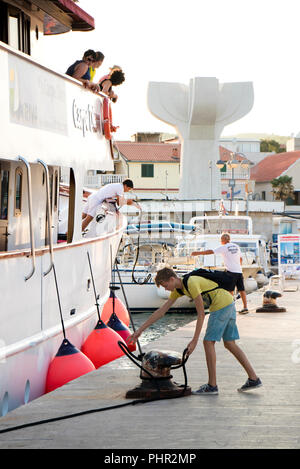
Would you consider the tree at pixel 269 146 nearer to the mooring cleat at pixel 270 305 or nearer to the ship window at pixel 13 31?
the mooring cleat at pixel 270 305

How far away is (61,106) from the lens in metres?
11.4

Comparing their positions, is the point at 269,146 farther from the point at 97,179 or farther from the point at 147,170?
the point at 97,179

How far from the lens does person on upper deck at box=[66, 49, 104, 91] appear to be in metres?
12.4

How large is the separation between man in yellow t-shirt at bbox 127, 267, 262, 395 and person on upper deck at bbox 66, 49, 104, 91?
522cm

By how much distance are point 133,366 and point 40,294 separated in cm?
165

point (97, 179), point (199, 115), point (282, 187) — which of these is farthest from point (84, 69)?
point (282, 187)

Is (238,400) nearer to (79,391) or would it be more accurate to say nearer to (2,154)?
(79,391)

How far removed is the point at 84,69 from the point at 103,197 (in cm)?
349

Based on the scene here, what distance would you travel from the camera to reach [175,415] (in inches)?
305

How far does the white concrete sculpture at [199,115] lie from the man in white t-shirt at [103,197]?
2114 inches

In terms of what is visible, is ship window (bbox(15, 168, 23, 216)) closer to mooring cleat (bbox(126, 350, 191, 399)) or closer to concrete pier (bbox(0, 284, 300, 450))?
concrete pier (bbox(0, 284, 300, 450))

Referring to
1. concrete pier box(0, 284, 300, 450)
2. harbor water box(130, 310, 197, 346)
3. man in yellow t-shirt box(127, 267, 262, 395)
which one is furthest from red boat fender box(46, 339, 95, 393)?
harbor water box(130, 310, 197, 346)
